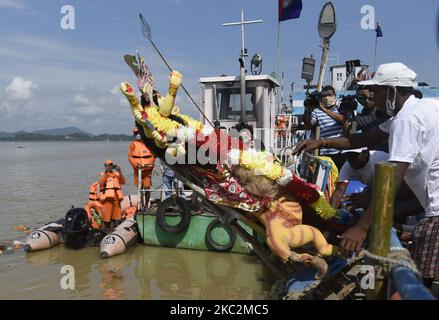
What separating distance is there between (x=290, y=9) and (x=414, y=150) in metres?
6.75

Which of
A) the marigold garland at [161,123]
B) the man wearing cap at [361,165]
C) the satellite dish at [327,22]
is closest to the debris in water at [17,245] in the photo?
the marigold garland at [161,123]

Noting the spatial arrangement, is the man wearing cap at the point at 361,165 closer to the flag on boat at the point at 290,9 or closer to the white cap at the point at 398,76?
the white cap at the point at 398,76

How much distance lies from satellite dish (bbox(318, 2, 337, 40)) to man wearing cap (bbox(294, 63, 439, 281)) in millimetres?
2904

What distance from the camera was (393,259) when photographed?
2238 millimetres

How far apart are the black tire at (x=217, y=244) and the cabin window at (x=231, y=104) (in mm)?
2823

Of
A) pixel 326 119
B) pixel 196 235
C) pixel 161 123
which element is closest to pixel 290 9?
pixel 326 119

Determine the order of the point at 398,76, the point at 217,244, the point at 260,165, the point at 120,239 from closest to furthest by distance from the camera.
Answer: the point at 398,76
the point at 260,165
the point at 217,244
the point at 120,239

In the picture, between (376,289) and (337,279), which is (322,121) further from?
(376,289)

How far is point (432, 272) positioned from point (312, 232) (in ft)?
3.86

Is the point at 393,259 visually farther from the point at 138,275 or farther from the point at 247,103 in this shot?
the point at 247,103

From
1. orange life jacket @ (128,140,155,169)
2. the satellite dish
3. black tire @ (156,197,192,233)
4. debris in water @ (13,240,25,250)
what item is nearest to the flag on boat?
the satellite dish

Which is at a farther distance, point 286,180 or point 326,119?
point 326,119

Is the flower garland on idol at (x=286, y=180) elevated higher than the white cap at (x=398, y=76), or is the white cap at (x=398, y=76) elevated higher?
the white cap at (x=398, y=76)

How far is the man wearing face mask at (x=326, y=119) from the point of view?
512cm
